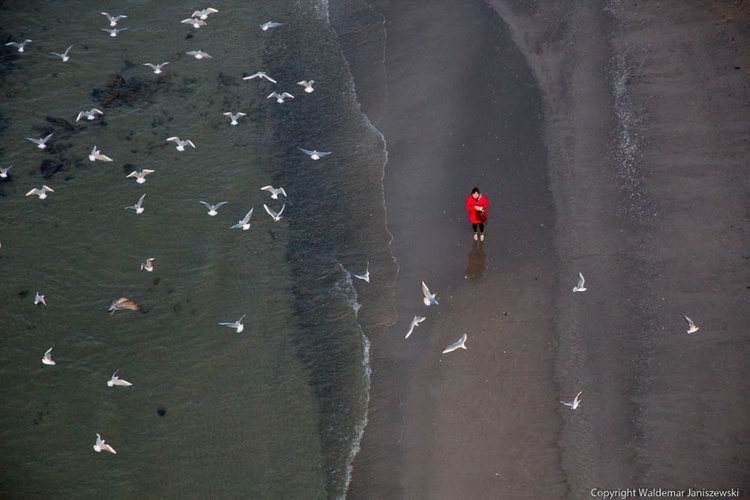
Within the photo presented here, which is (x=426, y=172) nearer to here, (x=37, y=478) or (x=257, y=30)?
(x=257, y=30)

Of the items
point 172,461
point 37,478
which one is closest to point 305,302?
point 172,461

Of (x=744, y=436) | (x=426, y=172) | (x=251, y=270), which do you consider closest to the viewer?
(x=744, y=436)

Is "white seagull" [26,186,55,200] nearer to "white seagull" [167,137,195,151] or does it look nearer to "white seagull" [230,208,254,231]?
"white seagull" [167,137,195,151]

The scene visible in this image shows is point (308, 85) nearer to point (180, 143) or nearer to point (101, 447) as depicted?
point (180, 143)

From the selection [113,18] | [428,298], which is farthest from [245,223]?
[113,18]

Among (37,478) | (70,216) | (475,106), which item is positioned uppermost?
(475,106)

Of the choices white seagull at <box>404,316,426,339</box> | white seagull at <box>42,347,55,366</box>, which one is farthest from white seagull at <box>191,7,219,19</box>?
white seagull at <box>404,316,426,339</box>

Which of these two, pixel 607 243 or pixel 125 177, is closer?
pixel 607 243
